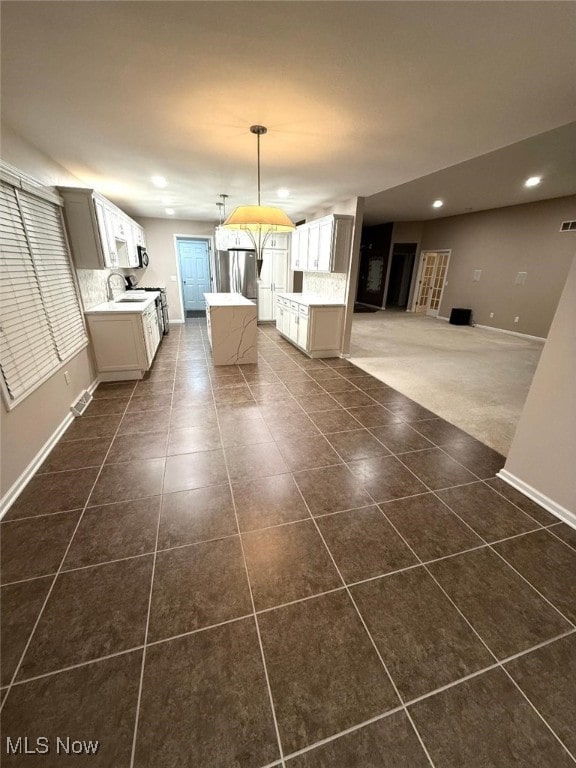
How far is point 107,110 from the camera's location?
6.93ft

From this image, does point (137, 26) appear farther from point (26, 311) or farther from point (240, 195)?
point (240, 195)

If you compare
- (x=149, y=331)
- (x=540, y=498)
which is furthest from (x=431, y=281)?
(x=540, y=498)

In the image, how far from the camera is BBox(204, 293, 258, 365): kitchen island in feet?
14.7

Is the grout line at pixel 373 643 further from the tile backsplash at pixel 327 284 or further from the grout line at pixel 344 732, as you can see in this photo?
the tile backsplash at pixel 327 284

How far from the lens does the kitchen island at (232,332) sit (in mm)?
4484

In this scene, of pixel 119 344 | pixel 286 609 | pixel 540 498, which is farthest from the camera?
pixel 119 344

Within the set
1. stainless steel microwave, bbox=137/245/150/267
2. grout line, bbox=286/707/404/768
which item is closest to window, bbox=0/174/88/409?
grout line, bbox=286/707/404/768

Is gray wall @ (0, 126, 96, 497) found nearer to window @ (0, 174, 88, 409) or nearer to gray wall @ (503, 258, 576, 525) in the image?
window @ (0, 174, 88, 409)

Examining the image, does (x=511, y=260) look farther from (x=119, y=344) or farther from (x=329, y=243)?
(x=119, y=344)

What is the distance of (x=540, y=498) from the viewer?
2.05 m

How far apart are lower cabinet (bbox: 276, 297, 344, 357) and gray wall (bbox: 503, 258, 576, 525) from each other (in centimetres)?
320

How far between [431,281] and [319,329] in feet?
→ 22.6

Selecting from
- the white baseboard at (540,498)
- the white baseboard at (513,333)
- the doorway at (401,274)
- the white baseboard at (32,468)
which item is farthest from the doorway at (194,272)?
the white baseboard at (540,498)

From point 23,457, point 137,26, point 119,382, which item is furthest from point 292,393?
point 137,26
